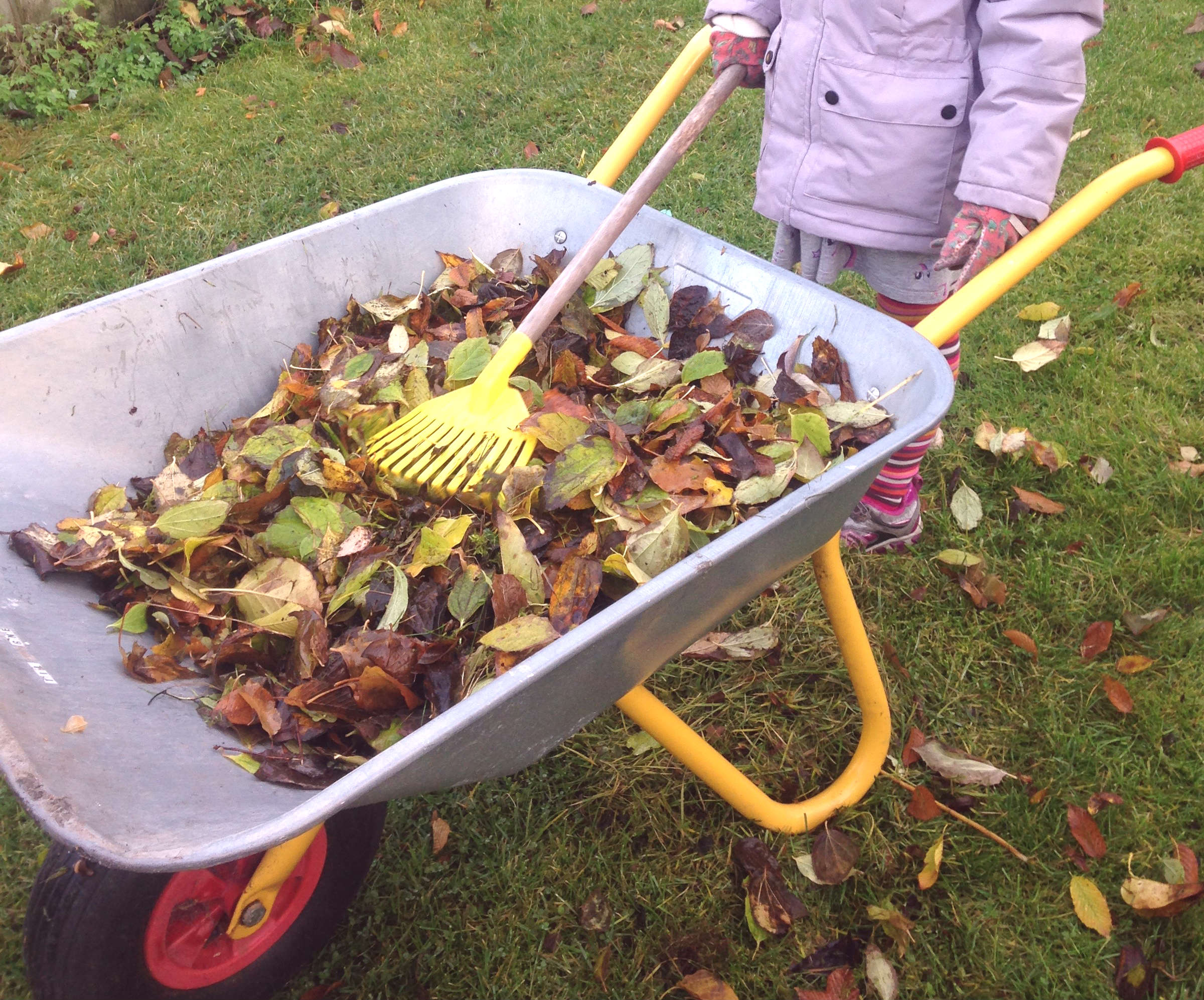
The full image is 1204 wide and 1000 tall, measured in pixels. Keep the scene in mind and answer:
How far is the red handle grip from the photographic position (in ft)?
4.16

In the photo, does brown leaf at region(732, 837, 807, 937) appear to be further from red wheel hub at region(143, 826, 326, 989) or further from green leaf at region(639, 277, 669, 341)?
green leaf at region(639, 277, 669, 341)

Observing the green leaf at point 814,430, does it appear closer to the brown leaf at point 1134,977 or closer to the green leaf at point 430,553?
the green leaf at point 430,553

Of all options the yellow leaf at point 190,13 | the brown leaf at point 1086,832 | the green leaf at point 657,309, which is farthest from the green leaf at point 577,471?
the yellow leaf at point 190,13

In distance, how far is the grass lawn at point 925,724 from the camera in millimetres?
1558

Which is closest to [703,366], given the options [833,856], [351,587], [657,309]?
[657,309]

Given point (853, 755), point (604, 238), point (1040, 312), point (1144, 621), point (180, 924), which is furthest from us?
point (1040, 312)

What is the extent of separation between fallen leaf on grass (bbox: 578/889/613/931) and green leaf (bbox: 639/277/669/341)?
42.2 inches

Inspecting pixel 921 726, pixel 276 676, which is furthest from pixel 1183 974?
pixel 276 676

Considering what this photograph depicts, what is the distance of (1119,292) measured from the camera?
2.74 m

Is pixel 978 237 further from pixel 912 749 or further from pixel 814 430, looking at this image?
pixel 912 749

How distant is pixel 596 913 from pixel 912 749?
2.40ft

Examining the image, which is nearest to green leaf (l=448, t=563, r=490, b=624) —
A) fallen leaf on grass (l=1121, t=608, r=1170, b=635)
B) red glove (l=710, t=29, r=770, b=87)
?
red glove (l=710, t=29, r=770, b=87)

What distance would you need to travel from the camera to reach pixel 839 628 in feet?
5.02

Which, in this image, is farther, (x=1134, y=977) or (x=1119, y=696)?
(x=1119, y=696)
